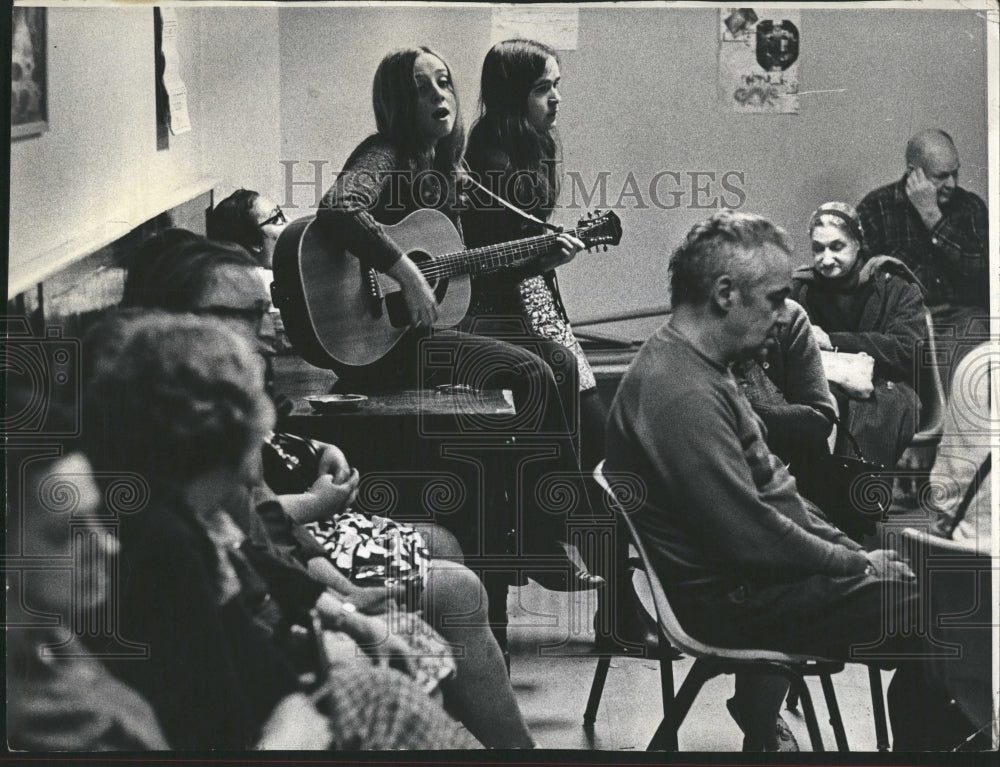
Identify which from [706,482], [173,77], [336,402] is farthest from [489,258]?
[173,77]

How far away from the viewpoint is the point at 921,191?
3332 mm

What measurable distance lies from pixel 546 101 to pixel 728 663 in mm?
1506

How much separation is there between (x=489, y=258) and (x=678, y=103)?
63cm

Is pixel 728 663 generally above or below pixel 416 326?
below

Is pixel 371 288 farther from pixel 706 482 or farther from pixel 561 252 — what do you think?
pixel 706 482

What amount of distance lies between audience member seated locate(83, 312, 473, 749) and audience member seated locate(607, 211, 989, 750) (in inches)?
33.0

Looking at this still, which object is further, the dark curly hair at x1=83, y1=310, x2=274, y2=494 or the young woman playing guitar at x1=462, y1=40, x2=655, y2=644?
the young woman playing guitar at x1=462, y1=40, x2=655, y2=644

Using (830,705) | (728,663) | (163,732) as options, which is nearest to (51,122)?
(163,732)

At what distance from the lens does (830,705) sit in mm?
3311

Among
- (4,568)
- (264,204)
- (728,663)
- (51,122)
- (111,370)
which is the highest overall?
(51,122)

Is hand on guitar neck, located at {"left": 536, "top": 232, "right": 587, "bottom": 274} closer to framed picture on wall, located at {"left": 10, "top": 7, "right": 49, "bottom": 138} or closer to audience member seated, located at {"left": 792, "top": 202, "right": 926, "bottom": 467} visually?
audience member seated, located at {"left": 792, "top": 202, "right": 926, "bottom": 467}

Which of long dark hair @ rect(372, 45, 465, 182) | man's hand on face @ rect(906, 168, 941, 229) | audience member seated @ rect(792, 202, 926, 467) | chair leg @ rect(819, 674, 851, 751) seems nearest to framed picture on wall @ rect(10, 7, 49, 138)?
long dark hair @ rect(372, 45, 465, 182)

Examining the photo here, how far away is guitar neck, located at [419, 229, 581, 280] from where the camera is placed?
10.8 feet

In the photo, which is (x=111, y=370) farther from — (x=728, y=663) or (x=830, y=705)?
(x=830, y=705)
